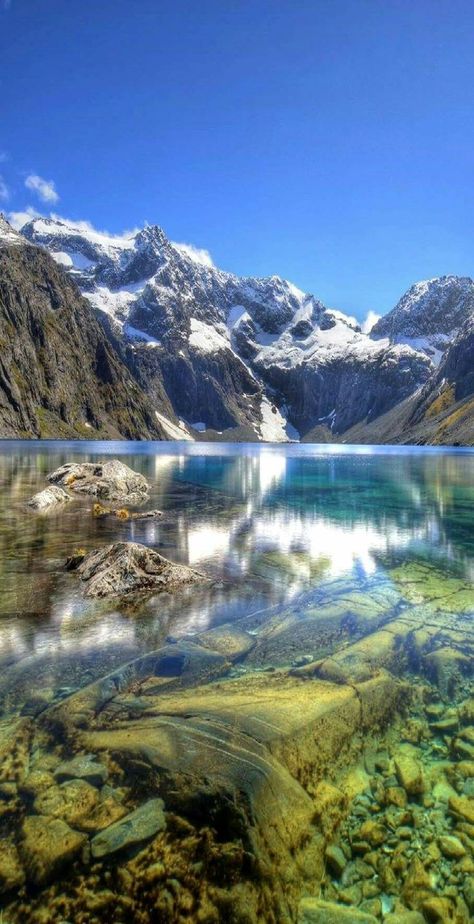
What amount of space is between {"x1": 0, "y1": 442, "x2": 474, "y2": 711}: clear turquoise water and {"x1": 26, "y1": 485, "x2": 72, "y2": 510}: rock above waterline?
35.5 inches

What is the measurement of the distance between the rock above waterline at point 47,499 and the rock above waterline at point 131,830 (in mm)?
25161

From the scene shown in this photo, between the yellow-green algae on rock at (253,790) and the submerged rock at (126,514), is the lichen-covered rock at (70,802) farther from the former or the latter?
the submerged rock at (126,514)

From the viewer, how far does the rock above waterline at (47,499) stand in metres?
28.9

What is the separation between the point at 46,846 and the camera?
509 cm

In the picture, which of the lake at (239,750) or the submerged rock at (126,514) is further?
the submerged rock at (126,514)

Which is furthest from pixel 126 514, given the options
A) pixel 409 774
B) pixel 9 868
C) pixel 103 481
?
pixel 9 868

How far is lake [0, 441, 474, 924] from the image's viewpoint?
4.82 m

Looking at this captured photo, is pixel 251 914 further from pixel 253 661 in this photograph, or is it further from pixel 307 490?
pixel 307 490

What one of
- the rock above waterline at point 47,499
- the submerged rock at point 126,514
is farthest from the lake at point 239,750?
the rock above waterline at point 47,499

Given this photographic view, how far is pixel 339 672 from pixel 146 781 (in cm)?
424

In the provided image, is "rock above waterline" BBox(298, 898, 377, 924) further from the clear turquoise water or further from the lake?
the clear turquoise water

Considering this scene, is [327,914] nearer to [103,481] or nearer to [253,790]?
[253,790]

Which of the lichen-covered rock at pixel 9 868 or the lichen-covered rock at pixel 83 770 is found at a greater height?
the lichen-covered rock at pixel 83 770

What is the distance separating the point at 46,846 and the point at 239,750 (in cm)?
252
